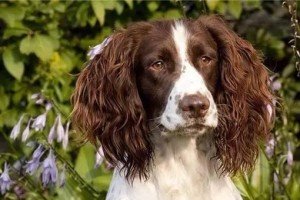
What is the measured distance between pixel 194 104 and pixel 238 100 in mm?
580

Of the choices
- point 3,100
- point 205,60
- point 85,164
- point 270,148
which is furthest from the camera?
point 3,100

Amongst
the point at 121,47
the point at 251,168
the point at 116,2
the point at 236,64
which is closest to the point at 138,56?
the point at 121,47

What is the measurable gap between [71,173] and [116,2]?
163 centimetres

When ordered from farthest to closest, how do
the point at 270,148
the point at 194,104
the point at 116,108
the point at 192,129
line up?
the point at 270,148 → the point at 116,108 → the point at 192,129 → the point at 194,104

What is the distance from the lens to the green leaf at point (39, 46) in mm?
7448

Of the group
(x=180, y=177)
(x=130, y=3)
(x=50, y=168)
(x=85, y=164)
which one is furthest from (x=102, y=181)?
(x=130, y=3)

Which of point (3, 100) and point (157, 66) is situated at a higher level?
Answer: point (157, 66)

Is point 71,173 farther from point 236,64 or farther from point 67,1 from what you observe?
point 67,1

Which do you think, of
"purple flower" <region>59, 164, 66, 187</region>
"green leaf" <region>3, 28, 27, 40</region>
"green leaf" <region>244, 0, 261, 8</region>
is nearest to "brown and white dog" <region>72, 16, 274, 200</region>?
"purple flower" <region>59, 164, 66, 187</region>

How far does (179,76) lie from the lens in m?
5.32

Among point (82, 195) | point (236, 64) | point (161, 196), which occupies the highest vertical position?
point (236, 64)

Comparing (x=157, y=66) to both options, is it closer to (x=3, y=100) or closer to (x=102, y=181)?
(x=102, y=181)

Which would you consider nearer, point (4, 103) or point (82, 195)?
point (82, 195)

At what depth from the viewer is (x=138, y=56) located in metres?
5.57
